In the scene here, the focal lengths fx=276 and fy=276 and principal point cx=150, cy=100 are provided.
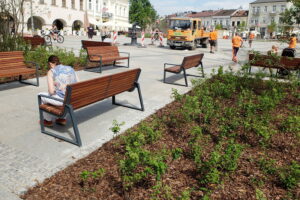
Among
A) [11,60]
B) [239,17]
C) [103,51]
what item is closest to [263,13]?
[239,17]

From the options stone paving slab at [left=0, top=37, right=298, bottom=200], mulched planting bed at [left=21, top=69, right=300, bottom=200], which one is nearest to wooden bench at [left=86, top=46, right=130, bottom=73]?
stone paving slab at [left=0, top=37, right=298, bottom=200]

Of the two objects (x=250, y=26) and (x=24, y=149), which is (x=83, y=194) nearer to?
(x=24, y=149)

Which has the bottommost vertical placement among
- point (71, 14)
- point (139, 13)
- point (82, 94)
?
point (82, 94)

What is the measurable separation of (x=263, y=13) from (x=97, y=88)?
98.2m

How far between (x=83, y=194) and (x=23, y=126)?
2.33 meters

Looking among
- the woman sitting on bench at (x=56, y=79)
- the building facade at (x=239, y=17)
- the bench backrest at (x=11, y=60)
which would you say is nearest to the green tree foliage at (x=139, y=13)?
the building facade at (x=239, y=17)

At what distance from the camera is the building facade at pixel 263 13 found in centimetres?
8638

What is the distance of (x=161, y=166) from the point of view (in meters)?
→ 2.76

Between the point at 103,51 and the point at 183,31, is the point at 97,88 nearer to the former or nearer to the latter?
the point at 103,51

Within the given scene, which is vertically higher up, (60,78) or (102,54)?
(102,54)

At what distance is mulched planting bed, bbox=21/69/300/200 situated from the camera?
2840 mm

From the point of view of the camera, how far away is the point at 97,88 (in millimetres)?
4371

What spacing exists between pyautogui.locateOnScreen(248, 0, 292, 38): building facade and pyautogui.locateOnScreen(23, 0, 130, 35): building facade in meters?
49.5

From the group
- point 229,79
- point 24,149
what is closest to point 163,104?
point 229,79
